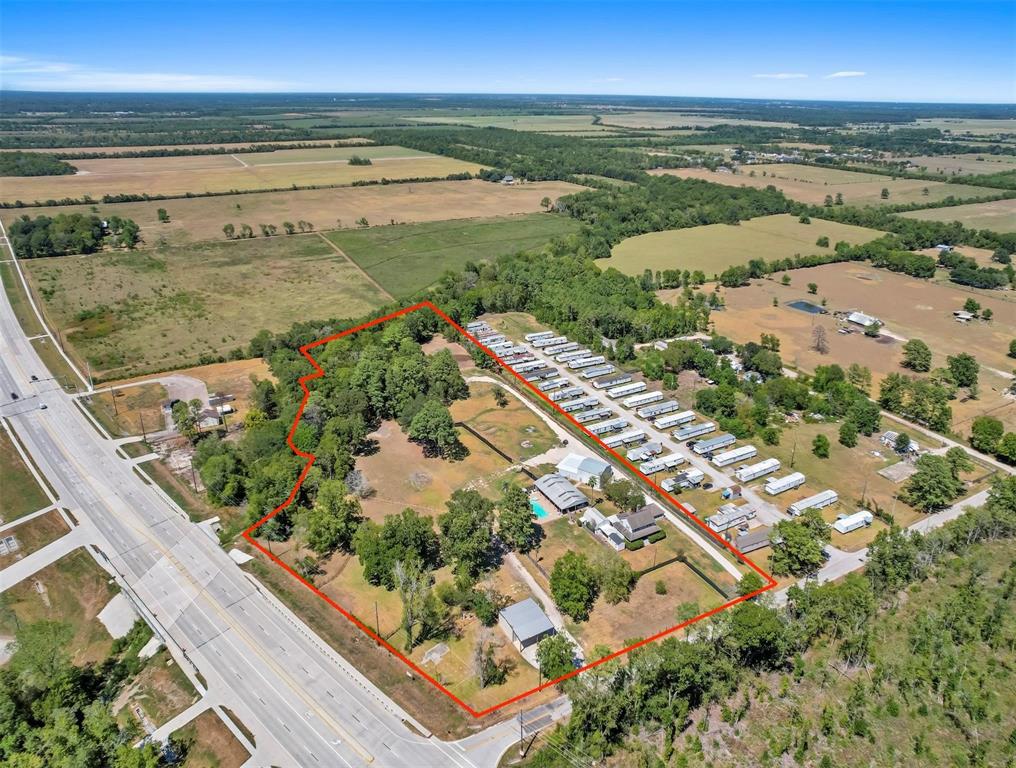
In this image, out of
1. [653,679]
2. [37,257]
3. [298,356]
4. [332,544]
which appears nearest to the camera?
[653,679]

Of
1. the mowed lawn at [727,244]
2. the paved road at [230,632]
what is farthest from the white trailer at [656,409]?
the mowed lawn at [727,244]

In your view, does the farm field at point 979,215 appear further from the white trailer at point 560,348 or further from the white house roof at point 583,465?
the white house roof at point 583,465

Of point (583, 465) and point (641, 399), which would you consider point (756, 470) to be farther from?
point (641, 399)

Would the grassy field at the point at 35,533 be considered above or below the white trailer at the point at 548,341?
below

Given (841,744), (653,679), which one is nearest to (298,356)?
(653,679)

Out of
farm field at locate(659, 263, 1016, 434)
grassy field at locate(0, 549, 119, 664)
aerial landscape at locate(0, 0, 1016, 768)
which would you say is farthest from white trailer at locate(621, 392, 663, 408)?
grassy field at locate(0, 549, 119, 664)

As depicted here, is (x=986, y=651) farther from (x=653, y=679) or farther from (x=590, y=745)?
(x=590, y=745)

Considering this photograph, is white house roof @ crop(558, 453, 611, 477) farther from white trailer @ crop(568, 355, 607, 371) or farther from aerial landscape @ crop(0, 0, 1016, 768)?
white trailer @ crop(568, 355, 607, 371)
